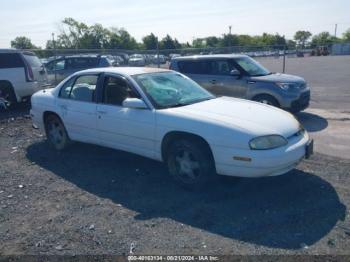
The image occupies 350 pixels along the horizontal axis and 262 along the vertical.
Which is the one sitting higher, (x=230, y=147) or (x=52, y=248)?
(x=230, y=147)

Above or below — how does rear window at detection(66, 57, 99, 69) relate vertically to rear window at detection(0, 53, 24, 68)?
below

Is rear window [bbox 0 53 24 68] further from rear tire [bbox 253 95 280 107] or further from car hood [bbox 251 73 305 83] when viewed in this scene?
rear tire [bbox 253 95 280 107]

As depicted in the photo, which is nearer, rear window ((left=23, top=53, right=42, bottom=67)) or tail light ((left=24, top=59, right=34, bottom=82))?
tail light ((left=24, top=59, right=34, bottom=82))

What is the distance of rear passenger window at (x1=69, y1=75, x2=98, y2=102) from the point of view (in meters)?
5.92

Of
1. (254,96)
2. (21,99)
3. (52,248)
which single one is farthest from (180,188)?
(21,99)

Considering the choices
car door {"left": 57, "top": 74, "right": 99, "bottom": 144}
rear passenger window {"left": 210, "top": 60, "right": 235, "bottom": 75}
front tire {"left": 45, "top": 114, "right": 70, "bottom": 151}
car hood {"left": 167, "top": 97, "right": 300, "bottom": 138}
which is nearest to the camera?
car hood {"left": 167, "top": 97, "right": 300, "bottom": 138}

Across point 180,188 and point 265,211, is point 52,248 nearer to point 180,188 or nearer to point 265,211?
point 180,188

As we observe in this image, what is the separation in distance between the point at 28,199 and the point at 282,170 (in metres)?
3.29

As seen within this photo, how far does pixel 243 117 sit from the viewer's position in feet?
15.2

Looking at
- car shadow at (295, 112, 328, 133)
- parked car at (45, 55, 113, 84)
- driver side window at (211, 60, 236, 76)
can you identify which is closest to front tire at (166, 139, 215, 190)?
car shadow at (295, 112, 328, 133)

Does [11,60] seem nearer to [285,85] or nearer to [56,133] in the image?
[56,133]

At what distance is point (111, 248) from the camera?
3527 millimetres

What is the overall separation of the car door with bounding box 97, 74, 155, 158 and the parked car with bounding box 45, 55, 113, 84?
345 inches

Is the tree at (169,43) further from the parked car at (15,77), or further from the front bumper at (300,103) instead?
the front bumper at (300,103)
